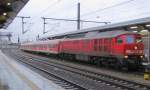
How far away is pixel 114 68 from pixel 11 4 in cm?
1131

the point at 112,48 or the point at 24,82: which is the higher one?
the point at 112,48

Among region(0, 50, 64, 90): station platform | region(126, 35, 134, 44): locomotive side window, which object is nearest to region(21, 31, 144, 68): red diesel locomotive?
region(126, 35, 134, 44): locomotive side window

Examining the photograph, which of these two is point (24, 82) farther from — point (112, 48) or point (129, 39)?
point (112, 48)

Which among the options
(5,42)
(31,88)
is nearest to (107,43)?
(31,88)

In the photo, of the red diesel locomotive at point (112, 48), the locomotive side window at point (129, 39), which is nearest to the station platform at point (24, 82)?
the red diesel locomotive at point (112, 48)

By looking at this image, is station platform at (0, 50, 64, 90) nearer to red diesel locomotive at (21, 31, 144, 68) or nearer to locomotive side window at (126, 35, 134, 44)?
red diesel locomotive at (21, 31, 144, 68)

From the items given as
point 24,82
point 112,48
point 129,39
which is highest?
point 129,39

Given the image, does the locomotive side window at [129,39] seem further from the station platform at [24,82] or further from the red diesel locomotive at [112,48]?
the station platform at [24,82]

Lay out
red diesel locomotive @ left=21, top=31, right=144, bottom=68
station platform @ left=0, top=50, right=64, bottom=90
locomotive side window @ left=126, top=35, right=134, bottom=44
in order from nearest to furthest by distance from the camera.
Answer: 1. station platform @ left=0, top=50, right=64, bottom=90
2. red diesel locomotive @ left=21, top=31, right=144, bottom=68
3. locomotive side window @ left=126, top=35, right=134, bottom=44

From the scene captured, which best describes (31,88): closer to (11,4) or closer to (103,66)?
(11,4)

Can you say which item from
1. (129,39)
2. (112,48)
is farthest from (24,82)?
(112,48)

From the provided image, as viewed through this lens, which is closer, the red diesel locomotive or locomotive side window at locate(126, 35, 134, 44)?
the red diesel locomotive

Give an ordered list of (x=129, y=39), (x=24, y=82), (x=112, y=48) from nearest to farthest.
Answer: (x=24, y=82) → (x=129, y=39) → (x=112, y=48)

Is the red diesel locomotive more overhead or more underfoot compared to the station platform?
more overhead
